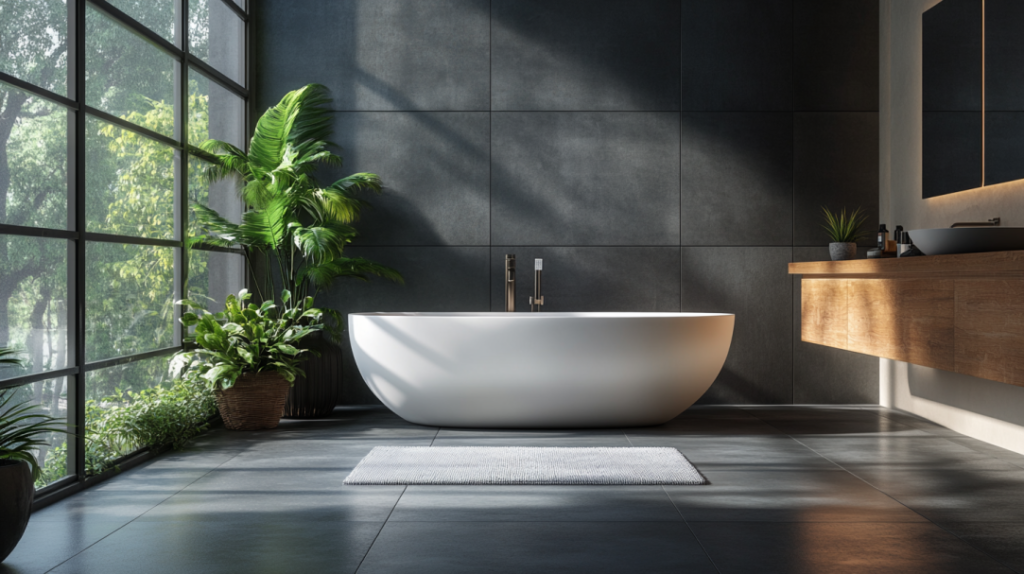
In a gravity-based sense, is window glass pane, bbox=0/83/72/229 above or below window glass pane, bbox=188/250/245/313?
above

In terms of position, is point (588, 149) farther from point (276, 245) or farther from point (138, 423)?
point (138, 423)

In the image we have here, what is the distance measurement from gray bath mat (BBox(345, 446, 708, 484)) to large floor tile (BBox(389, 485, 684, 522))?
0.24 feet

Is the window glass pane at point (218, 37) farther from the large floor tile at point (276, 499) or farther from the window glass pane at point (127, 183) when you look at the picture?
the large floor tile at point (276, 499)

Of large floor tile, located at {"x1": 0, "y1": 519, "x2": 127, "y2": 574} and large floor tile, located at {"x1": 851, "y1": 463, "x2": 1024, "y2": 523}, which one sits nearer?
large floor tile, located at {"x1": 0, "y1": 519, "x2": 127, "y2": 574}

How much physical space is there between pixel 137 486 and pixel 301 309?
172cm

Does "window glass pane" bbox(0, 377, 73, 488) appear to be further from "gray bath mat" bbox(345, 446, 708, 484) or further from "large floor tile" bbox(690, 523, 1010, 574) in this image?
"large floor tile" bbox(690, 523, 1010, 574)

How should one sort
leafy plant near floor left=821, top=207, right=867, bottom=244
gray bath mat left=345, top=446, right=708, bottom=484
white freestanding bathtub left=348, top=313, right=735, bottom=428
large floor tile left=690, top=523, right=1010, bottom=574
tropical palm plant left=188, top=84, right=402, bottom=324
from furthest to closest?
leafy plant near floor left=821, top=207, right=867, bottom=244, tropical palm plant left=188, top=84, right=402, bottom=324, white freestanding bathtub left=348, top=313, right=735, bottom=428, gray bath mat left=345, top=446, right=708, bottom=484, large floor tile left=690, top=523, right=1010, bottom=574

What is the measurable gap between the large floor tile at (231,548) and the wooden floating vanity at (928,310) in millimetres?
2060

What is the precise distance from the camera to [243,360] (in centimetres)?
389

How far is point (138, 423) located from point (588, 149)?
2.84 meters

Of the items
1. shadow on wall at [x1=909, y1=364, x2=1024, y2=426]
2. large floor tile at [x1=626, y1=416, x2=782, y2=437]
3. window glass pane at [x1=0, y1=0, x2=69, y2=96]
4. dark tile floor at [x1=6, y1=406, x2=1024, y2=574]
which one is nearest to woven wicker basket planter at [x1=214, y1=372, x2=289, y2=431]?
dark tile floor at [x1=6, y1=406, x2=1024, y2=574]

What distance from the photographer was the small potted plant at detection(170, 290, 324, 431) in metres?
3.79

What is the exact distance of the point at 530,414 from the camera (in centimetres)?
382

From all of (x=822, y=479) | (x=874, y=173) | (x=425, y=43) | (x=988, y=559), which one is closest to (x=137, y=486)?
(x=822, y=479)
